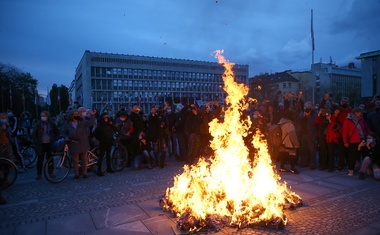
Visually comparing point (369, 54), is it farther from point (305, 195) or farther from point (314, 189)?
point (305, 195)

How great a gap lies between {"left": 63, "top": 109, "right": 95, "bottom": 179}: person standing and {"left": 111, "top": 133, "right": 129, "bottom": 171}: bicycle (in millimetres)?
1077

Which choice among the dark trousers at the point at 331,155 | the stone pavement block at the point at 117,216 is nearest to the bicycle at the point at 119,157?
the stone pavement block at the point at 117,216

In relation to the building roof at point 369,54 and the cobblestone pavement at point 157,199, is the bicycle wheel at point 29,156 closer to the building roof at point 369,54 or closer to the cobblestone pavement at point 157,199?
the cobblestone pavement at point 157,199

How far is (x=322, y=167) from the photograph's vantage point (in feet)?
30.2

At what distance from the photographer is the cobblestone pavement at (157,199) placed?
191 inches

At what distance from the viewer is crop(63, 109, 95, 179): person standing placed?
8.56 metres

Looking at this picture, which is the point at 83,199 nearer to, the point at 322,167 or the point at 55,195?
the point at 55,195

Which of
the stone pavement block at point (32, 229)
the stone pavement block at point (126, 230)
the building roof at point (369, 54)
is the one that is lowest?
the stone pavement block at point (32, 229)

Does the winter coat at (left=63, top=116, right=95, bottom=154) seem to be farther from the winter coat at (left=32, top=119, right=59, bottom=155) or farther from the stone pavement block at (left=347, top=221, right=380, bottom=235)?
the stone pavement block at (left=347, top=221, right=380, bottom=235)

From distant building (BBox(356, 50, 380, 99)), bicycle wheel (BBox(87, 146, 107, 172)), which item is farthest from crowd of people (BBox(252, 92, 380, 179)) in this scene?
distant building (BBox(356, 50, 380, 99))

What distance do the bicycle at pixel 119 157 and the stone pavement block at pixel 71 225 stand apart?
423cm

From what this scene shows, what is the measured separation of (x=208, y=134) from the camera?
37.2ft

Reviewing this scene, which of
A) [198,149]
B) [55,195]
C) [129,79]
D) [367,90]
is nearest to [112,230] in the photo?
[55,195]

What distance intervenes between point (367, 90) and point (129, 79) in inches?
3442
